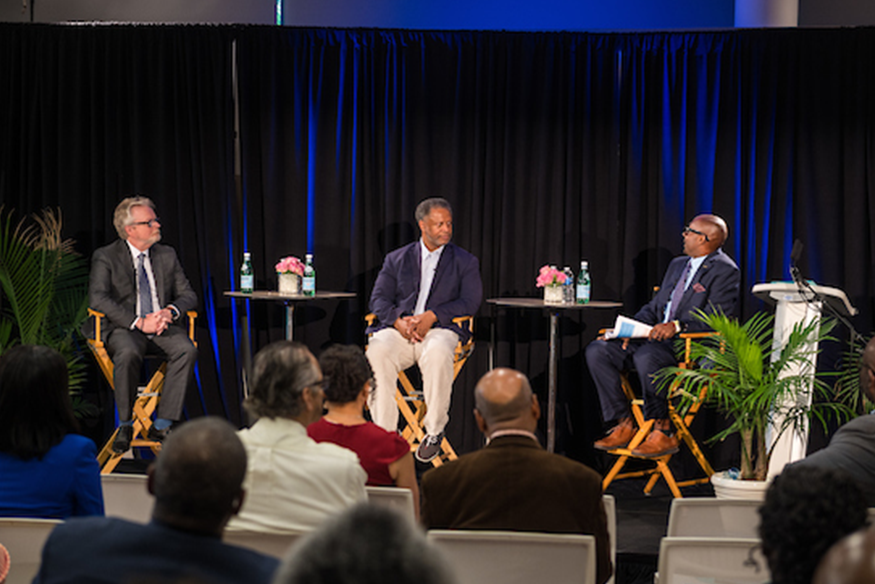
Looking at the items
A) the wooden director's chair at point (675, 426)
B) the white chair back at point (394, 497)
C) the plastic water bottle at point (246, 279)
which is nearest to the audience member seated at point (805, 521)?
the white chair back at point (394, 497)

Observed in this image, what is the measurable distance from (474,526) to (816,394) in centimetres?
421

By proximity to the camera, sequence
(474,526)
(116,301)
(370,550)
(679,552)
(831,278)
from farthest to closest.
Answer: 1. (831,278)
2. (116,301)
3. (474,526)
4. (679,552)
5. (370,550)

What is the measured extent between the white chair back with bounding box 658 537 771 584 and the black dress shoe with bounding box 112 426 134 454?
3738mm

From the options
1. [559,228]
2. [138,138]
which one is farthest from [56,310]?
[559,228]

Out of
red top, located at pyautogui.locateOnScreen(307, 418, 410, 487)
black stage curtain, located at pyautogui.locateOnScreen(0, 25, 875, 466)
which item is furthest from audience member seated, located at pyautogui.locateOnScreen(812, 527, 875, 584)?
black stage curtain, located at pyautogui.locateOnScreen(0, 25, 875, 466)

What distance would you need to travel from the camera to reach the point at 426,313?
17.6 ft

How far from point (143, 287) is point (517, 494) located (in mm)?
3859

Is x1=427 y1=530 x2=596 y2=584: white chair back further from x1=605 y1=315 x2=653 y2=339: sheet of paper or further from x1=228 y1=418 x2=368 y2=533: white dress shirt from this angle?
x1=605 y1=315 x2=653 y2=339: sheet of paper

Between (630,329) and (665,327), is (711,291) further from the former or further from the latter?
(630,329)

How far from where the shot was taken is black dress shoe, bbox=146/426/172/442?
5.23 metres

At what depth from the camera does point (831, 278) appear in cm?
585

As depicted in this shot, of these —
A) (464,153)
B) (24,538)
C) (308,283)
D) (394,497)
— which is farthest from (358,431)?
(464,153)

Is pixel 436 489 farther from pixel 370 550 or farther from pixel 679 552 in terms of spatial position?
pixel 370 550

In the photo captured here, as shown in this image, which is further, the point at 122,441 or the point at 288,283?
the point at 288,283
